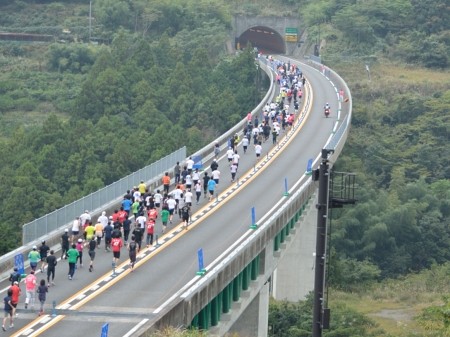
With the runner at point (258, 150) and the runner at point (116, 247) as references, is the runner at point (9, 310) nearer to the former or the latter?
the runner at point (116, 247)

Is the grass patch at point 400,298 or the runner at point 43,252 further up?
the runner at point 43,252

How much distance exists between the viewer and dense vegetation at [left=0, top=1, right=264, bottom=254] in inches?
2968

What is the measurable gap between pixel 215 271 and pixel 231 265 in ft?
7.05

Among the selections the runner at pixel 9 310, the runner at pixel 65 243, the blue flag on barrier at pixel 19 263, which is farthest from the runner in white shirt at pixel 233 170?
the runner at pixel 9 310

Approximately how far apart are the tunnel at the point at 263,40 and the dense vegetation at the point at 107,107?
14.8 feet

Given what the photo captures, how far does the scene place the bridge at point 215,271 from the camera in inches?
1425

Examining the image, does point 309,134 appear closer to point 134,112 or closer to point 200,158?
point 200,158

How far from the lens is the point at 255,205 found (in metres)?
55.3

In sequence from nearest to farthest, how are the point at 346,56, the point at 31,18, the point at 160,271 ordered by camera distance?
the point at 160,271 < the point at 346,56 < the point at 31,18

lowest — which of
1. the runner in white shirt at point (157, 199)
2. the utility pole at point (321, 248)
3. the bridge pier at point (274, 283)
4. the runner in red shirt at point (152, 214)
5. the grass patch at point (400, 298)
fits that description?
the grass patch at point (400, 298)

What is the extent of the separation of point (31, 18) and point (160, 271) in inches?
3517

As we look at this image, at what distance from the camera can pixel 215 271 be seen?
3962cm

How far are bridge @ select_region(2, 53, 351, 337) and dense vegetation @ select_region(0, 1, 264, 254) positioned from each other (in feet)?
27.3

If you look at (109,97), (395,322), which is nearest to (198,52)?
(109,97)
